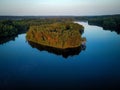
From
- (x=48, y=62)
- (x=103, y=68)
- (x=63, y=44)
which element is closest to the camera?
(x=103, y=68)

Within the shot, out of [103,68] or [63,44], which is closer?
[103,68]

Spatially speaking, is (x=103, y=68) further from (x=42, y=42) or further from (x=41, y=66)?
(x=42, y=42)

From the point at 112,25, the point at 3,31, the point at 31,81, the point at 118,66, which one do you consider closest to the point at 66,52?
the point at 118,66

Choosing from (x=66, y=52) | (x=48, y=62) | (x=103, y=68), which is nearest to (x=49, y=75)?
(x=48, y=62)

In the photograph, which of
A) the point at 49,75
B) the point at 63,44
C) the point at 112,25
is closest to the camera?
the point at 49,75

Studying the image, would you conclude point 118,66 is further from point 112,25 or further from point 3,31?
point 112,25

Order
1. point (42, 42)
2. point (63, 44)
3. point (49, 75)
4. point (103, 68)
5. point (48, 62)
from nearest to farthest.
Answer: point (49, 75) → point (103, 68) → point (48, 62) → point (63, 44) → point (42, 42)
